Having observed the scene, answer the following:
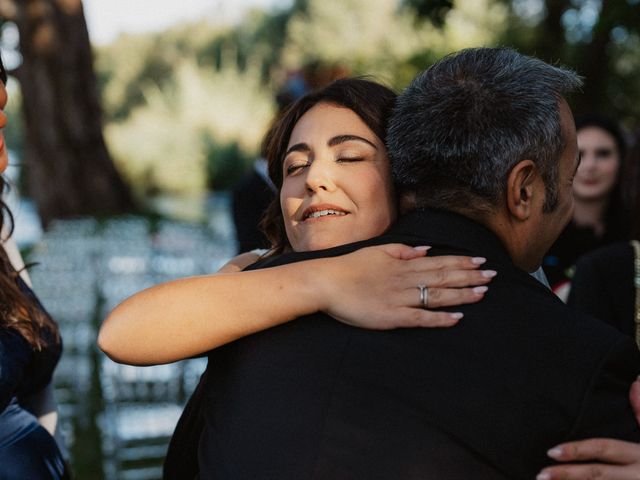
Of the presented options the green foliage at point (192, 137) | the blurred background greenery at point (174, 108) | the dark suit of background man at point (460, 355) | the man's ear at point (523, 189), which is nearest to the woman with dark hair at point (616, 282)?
the blurred background greenery at point (174, 108)

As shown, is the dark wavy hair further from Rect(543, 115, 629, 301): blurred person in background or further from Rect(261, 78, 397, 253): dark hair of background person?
Rect(261, 78, 397, 253): dark hair of background person

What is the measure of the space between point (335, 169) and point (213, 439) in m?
0.70

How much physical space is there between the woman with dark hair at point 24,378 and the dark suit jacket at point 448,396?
973 millimetres

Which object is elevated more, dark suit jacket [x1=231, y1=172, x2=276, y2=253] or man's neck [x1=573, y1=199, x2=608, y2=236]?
dark suit jacket [x1=231, y1=172, x2=276, y2=253]

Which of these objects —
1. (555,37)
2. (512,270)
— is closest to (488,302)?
(512,270)

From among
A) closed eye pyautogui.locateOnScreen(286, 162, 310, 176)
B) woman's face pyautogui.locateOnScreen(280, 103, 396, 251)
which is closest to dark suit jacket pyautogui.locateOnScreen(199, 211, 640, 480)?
woman's face pyautogui.locateOnScreen(280, 103, 396, 251)

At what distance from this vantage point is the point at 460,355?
5.10 ft

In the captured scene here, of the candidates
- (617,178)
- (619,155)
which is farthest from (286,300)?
(619,155)

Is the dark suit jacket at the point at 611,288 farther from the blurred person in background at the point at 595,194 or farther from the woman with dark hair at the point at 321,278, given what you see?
the blurred person in background at the point at 595,194

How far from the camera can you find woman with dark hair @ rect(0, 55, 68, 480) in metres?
2.37

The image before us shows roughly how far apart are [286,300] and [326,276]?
0.10m

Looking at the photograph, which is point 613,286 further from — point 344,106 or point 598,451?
point 598,451

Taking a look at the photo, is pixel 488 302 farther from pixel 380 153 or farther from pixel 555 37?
pixel 555 37

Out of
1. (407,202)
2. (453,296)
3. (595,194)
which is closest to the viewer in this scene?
(453,296)
